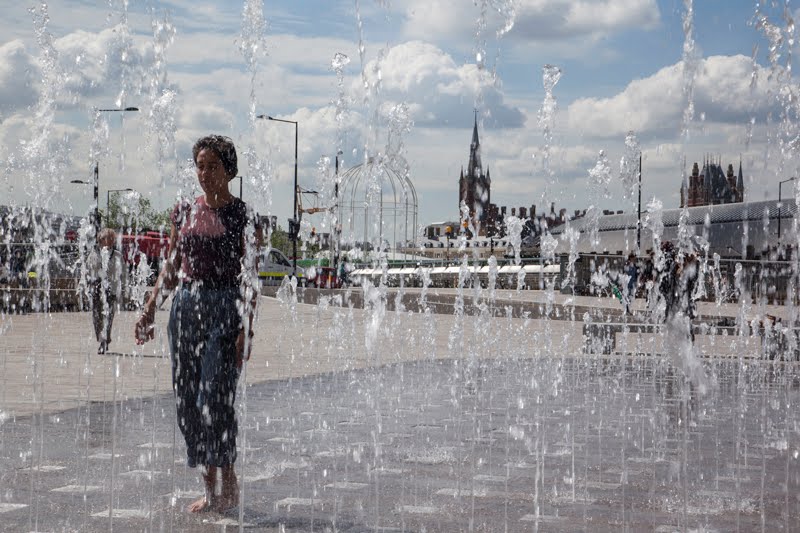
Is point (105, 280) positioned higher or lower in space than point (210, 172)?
lower

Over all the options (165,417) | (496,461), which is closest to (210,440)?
(496,461)

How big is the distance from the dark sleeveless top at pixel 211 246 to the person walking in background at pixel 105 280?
8171 mm

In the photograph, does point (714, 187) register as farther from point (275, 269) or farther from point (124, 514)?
point (124, 514)

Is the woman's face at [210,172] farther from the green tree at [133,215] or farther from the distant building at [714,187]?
the distant building at [714,187]

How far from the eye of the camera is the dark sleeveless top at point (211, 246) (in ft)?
15.6

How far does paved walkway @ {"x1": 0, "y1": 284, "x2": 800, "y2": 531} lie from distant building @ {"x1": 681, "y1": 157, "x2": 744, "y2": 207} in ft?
430

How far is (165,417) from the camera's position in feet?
25.8

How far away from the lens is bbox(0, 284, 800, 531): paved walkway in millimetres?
4789

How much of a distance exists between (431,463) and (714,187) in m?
146

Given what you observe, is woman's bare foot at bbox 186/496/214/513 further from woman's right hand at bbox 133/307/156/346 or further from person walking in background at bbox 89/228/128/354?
person walking in background at bbox 89/228/128/354

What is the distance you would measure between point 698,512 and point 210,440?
7.40 feet

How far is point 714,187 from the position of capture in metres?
145

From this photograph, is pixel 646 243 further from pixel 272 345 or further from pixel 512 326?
pixel 272 345

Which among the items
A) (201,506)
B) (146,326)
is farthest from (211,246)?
(201,506)
